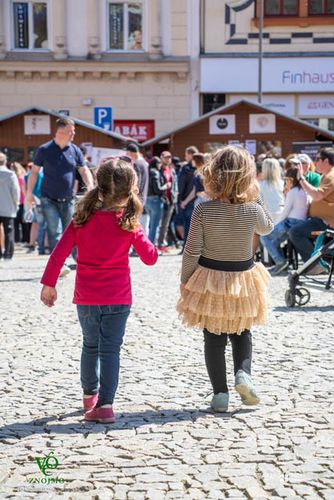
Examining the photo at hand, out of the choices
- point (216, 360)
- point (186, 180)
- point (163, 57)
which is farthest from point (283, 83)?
point (216, 360)

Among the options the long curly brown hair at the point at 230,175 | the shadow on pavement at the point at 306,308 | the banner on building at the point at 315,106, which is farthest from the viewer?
the banner on building at the point at 315,106

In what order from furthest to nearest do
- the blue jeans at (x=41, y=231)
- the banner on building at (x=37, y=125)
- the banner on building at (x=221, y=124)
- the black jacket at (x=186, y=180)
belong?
the banner on building at (x=221, y=124)
the banner on building at (x=37, y=125)
the blue jeans at (x=41, y=231)
the black jacket at (x=186, y=180)

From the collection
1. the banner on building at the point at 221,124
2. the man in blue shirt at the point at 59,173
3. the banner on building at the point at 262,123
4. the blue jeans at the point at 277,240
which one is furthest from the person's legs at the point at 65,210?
the banner on building at the point at 262,123

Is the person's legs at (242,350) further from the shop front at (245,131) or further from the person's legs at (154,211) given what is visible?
the shop front at (245,131)

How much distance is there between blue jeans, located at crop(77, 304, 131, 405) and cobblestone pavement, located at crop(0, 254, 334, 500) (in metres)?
0.21

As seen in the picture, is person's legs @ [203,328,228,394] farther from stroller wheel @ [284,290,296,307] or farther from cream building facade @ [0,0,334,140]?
cream building facade @ [0,0,334,140]

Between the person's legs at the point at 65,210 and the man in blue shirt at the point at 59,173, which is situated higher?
the man in blue shirt at the point at 59,173

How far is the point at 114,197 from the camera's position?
591cm

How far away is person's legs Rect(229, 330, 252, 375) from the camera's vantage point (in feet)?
20.6

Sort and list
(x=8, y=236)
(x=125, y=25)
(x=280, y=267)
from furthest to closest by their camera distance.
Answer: (x=125, y=25) < (x=8, y=236) < (x=280, y=267)

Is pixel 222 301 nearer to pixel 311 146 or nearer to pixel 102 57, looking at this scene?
pixel 311 146

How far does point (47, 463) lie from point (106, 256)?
1.38 meters

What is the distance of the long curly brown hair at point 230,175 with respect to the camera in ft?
20.1

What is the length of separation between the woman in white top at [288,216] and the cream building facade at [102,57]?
52.0ft
